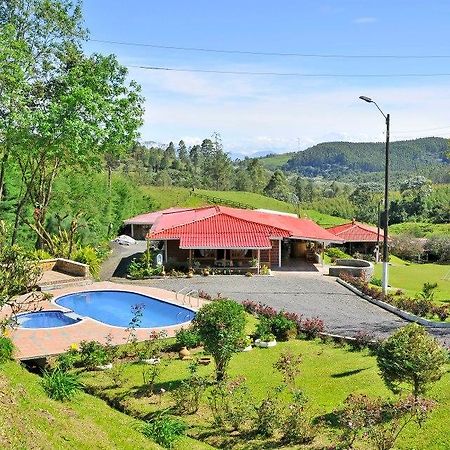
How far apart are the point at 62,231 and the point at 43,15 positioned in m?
11.0

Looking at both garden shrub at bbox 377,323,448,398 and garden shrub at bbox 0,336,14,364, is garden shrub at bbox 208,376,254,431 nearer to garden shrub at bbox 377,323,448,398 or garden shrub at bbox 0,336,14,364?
garden shrub at bbox 377,323,448,398

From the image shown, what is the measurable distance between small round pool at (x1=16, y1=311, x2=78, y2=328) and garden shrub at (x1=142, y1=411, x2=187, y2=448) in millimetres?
9329

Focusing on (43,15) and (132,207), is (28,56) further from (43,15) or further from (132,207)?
(132,207)

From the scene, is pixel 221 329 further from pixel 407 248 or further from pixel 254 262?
pixel 407 248

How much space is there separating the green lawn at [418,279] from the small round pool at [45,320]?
1353 cm

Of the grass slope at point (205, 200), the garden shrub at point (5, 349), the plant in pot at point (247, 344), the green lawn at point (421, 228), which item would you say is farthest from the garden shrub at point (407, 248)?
the garden shrub at point (5, 349)

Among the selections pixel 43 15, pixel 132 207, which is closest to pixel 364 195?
pixel 132 207

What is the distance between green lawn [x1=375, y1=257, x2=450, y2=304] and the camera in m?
24.8

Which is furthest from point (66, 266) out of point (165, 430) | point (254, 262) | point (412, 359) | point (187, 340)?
point (412, 359)

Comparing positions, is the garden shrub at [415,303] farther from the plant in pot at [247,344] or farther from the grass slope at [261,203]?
the grass slope at [261,203]

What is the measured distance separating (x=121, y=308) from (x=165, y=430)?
12.2 meters

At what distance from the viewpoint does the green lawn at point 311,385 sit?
32.6 feet

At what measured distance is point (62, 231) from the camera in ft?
99.7

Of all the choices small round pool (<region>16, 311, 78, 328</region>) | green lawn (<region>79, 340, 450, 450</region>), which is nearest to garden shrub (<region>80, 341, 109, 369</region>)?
green lawn (<region>79, 340, 450, 450</region>)
